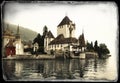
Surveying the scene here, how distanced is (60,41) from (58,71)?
0.15 m

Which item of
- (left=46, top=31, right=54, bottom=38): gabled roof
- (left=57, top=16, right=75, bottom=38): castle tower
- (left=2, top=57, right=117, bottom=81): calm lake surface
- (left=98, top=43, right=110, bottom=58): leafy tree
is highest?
(left=57, top=16, right=75, bottom=38): castle tower

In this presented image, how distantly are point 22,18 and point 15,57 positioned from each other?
0.67 feet

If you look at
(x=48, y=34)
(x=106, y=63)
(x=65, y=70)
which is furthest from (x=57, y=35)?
(x=106, y=63)

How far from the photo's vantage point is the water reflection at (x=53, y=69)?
1.24 metres

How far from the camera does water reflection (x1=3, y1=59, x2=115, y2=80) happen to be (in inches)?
48.8

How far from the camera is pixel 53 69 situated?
1.25 metres

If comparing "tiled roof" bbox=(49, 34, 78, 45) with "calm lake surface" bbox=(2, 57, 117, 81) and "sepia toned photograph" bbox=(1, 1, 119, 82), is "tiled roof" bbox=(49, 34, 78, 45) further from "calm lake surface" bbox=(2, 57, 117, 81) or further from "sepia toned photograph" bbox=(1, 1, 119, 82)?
"calm lake surface" bbox=(2, 57, 117, 81)

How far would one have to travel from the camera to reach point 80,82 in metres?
1.23

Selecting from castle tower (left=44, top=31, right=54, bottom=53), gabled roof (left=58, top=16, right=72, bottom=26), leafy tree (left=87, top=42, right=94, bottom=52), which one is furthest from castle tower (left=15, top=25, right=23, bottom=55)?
leafy tree (left=87, top=42, right=94, bottom=52)

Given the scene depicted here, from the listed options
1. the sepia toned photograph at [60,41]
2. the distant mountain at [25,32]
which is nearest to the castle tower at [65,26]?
the sepia toned photograph at [60,41]

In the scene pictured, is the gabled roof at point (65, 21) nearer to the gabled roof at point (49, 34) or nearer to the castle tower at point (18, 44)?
the gabled roof at point (49, 34)

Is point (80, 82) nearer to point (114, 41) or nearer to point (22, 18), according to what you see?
point (114, 41)

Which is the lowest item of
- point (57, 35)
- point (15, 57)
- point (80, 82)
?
point (80, 82)

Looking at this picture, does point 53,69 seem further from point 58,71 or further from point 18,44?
point 18,44
